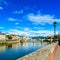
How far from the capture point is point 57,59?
35.0 feet

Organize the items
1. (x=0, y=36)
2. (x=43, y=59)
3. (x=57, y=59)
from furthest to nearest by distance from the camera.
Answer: (x=0, y=36)
(x=57, y=59)
(x=43, y=59)

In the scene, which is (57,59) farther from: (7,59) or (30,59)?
(7,59)

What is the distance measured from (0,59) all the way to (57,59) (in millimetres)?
32993

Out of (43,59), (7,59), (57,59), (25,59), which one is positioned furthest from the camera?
(7,59)

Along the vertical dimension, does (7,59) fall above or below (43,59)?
below

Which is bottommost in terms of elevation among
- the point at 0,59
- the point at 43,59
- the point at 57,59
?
the point at 0,59

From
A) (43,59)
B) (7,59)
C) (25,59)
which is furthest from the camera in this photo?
(7,59)

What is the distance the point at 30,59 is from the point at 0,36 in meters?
133

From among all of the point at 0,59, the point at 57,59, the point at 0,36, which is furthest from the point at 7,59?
the point at 0,36

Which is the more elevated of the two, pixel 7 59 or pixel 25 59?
pixel 25 59

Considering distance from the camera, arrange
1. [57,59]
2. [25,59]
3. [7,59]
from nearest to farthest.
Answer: [25,59] < [57,59] < [7,59]

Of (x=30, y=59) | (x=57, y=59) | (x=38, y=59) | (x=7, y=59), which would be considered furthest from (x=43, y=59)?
(x=7, y=59)

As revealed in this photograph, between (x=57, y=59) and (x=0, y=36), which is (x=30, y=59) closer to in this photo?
(x=57, y=59)

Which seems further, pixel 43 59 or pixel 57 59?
pixel 57 59
